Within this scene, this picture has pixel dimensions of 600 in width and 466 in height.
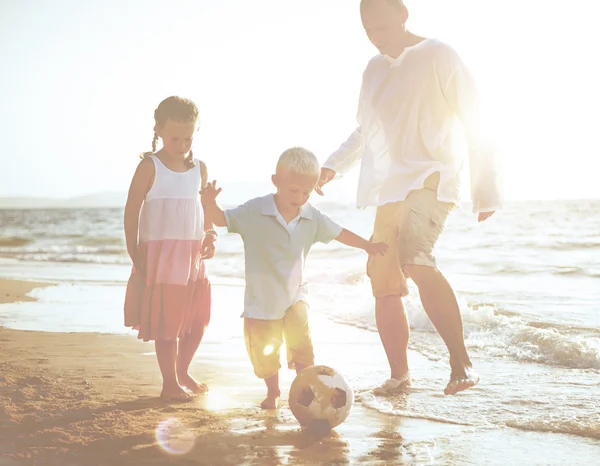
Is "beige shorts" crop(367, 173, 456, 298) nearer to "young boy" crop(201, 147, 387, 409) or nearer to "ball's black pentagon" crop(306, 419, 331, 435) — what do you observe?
"young boy" crop(201, 147, 387, 409)

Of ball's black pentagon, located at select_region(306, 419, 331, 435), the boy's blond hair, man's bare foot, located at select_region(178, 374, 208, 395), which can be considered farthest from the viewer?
man's bare foot, located at select_region(178, 374, 208, 395)

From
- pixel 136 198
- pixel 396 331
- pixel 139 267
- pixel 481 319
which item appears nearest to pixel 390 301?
pixel 396 331

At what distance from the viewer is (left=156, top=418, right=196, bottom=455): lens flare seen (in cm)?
309

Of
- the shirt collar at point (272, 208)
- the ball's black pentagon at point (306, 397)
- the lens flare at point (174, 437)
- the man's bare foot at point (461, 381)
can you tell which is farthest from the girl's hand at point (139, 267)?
Result: the man's bare foot at point (461, 381)

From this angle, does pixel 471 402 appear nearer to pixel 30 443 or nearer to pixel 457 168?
pixel 457 168

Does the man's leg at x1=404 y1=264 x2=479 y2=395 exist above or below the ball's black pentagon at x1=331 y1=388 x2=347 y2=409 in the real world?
above

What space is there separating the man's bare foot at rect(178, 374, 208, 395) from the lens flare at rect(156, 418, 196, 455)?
72 cm

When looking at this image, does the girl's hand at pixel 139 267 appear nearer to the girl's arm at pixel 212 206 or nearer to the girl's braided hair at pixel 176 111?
the girl's arm at pixel 212 206

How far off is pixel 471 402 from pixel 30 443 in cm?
230

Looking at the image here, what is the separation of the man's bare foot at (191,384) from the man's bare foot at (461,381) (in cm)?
139

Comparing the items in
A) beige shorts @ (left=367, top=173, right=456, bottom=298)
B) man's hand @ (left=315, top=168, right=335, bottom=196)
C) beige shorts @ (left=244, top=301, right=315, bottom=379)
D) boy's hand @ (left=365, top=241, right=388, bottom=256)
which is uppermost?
man's hand @ (left=315, top=168, right=335, bottom=196)

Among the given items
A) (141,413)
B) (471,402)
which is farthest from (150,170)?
(471,402)

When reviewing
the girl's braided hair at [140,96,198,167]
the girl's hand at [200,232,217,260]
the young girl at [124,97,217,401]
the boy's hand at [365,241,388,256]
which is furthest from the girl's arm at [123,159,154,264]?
the boy's hand at [365,241,388,256]

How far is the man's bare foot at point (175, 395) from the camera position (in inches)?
158
